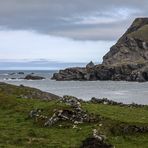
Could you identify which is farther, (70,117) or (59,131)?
→ (70,117)

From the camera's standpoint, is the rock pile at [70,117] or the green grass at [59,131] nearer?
the green grass at [59,131]

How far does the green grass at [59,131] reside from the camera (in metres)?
38.9

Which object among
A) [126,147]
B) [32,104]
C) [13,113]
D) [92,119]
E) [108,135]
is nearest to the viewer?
[126,147]

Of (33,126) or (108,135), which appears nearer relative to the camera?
(108,135)

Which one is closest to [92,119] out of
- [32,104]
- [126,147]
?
[126,147]

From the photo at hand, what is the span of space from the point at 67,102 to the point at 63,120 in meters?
11.4

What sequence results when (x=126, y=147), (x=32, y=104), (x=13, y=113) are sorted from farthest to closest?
1. (x=32, y=104)
2. (x=13, y=113)
3. (x=126, y=147)

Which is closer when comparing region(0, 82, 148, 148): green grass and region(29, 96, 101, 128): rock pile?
region(0, 82, 148, 148): green grass

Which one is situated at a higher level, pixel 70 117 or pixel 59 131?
pixel 70 117

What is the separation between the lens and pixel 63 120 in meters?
46.4

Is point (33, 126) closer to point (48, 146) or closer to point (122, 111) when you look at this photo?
point (48, 146)

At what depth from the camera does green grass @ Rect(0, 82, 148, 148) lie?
128 feet

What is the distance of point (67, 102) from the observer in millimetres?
57750

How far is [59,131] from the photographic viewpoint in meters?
43.6
